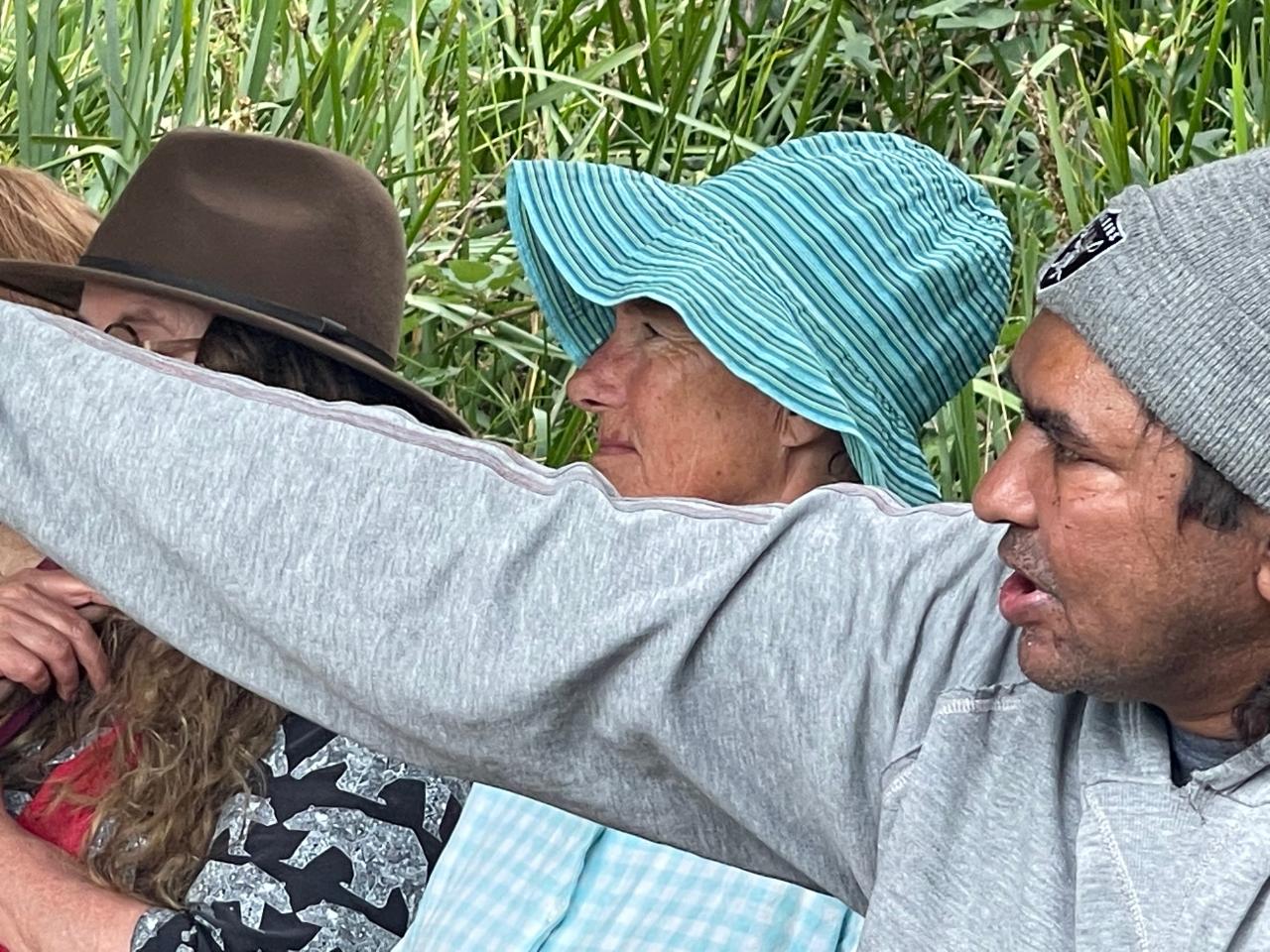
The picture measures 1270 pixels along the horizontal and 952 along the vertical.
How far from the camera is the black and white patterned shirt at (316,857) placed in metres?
1.97

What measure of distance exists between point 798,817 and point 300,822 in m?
0.73

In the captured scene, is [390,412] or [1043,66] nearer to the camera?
[390,412]

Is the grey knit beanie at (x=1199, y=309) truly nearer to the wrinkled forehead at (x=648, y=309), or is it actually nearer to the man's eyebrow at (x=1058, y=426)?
the man's eyebrow at (x=1058, y=426)

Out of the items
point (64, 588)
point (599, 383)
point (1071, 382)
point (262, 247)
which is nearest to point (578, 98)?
point (262, 247)

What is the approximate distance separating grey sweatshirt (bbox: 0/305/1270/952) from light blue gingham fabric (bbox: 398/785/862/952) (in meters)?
0.41

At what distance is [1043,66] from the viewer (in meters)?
3.42

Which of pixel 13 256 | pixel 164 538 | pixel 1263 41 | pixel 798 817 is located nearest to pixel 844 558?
pixel 798 817

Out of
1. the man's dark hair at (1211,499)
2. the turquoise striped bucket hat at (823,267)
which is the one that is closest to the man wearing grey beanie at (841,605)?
the man's dark hair at (1211,499)

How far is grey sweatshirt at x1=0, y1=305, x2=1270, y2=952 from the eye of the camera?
1.35m

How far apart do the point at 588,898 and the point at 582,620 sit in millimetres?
630

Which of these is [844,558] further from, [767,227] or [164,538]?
[767,227]

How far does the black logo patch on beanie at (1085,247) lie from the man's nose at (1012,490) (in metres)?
0.10

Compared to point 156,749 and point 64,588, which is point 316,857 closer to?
point 156,749

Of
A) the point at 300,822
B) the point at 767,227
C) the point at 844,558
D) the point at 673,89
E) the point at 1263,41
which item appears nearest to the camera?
the point at 844,558
